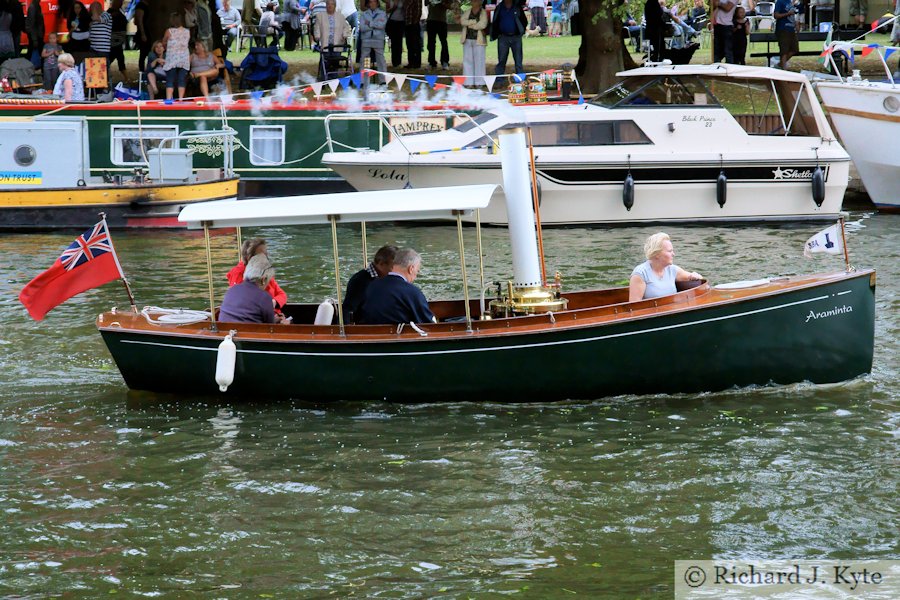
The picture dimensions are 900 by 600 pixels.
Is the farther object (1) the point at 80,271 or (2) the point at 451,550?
(1) the point at 80,271

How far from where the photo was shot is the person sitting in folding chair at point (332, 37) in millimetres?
27359

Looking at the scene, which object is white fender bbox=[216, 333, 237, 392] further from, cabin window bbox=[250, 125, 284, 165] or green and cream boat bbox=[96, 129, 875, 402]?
cabin window bbox=[250, 125, 284, 165]

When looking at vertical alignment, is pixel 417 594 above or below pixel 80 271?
below

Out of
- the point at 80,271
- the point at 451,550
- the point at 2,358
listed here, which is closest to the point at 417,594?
the point at 451,550

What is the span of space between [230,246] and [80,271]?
7.91 meters

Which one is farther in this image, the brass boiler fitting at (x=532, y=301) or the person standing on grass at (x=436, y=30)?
the person standing on grass at (x=436, y=30)

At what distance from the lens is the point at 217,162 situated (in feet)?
76.3

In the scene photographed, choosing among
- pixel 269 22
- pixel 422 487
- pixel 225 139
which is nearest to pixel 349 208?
pixel 422 487

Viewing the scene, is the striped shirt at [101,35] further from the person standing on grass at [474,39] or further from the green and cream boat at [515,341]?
the green and cream boat at [515,341]

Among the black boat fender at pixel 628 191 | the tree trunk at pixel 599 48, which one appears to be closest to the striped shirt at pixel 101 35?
the tree trunk at pixel 599 48

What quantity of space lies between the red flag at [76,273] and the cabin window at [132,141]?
11.7 meters

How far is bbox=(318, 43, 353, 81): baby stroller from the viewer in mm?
26906

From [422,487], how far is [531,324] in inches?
77.2

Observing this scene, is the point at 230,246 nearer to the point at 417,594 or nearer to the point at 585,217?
the point at 585,217
